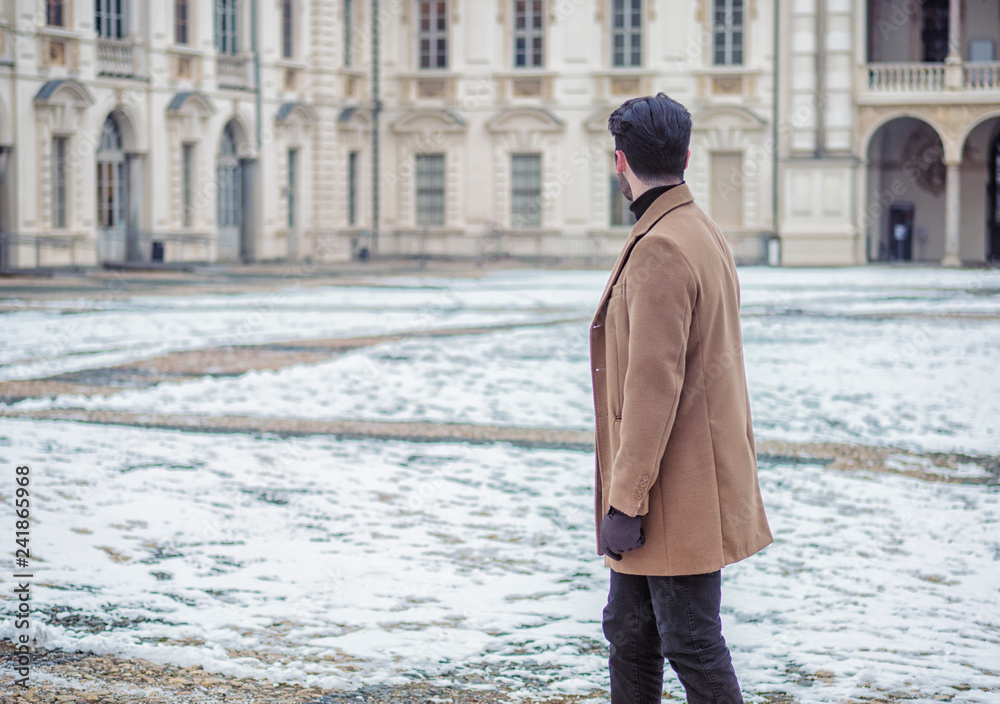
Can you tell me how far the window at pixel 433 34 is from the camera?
115 feet

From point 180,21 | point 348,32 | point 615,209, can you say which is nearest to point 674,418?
point 180,21

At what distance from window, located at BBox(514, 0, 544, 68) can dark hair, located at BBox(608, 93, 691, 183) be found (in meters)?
31.4

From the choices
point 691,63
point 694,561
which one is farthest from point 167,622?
point 691,63

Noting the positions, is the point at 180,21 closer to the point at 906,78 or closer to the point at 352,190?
the point at 352,190

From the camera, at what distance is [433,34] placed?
35.1 m

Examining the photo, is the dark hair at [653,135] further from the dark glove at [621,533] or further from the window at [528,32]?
the window at [528,32]

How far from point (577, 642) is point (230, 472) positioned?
3644 millimetres

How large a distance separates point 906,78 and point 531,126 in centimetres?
916

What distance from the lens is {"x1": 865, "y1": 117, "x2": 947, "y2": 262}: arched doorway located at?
34031 millimetres

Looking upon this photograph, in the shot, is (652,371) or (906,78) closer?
(652,371)

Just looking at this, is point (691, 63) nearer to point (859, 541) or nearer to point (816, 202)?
point (816, 202)

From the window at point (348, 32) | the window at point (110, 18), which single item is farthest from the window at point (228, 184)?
the window at point (348, 32)

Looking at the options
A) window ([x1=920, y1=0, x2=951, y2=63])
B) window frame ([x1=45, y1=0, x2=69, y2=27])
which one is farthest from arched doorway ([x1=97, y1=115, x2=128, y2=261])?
window ([x1=920, y1=0, x2=951, y2=63])

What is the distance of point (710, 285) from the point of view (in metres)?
3.61
